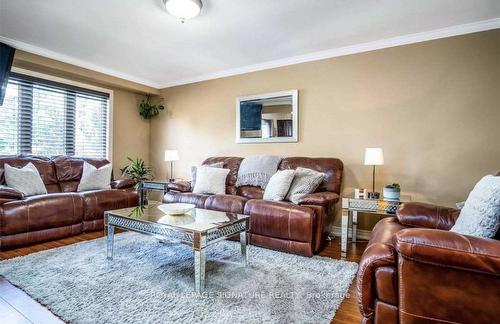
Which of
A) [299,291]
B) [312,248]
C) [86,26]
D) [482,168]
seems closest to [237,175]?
[312,248]

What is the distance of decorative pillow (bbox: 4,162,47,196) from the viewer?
3213 millimetres

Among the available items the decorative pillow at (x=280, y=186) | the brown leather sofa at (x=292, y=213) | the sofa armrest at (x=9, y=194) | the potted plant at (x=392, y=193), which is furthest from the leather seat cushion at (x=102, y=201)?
the potted plant at (x=392, y=193)

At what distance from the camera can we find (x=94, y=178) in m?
3.91

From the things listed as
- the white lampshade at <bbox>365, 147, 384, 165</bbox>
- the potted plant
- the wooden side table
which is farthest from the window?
the potted plant

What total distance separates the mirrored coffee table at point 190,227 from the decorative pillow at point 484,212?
1532 mm

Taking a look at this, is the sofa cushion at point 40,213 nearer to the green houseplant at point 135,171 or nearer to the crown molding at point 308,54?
the green houseplant at point 135,171

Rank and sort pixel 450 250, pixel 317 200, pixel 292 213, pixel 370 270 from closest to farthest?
1. pixel 450 250
2. pixel 370 270
3. pixel 292 213
4. pixel 317 200

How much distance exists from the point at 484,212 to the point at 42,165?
15.0ft

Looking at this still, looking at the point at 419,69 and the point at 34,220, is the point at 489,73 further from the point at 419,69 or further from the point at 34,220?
the point at 34,220

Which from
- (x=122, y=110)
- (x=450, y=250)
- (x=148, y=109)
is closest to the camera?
(x=450, y=250)

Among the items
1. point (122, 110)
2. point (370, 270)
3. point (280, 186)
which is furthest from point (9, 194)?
point (370, 270)

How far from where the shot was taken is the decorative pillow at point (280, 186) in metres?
3.15

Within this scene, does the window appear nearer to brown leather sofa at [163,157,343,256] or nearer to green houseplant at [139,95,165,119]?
green houseplant at [139,95,165,119]

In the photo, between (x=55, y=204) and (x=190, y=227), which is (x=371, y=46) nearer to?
(x=190, y=227)
